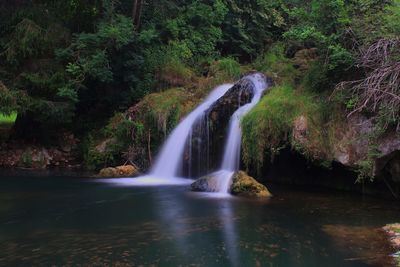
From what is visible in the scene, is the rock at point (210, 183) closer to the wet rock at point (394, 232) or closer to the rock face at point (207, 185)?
the rock face at point (207, 185)

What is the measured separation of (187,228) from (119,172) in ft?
23.2

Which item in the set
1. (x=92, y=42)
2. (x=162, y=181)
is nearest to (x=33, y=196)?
(x=162, y=181)

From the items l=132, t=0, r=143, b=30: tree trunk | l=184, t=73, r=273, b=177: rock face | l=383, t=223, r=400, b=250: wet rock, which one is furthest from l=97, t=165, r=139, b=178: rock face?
l=383, t=223, r=400, b=250: wet rock

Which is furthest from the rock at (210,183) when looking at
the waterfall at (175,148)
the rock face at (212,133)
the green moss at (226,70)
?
the green moss at (226,70)

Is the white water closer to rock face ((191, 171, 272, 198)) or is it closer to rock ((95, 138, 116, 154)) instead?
rock face ((191, 171, 272, 198))

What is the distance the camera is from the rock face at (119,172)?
15.1 metres

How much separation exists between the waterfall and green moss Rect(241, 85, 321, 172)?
2298 mm

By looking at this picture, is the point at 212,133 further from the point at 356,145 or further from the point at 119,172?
the point at 356,145

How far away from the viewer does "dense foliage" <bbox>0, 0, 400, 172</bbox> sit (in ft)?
48.2

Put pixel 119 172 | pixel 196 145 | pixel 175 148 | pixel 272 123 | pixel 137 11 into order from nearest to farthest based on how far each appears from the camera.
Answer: pixel 272 123, pixel 196 145, pixel 175 148, pixel 119 172, pixel 137 11

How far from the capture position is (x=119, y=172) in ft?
50.1

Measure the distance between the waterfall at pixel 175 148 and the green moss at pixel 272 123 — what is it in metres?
2.30

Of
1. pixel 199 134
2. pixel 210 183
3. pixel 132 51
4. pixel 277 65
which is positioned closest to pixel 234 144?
pixel 199 134

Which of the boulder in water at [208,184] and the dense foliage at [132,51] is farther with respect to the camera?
the dense foliage at [132,51]
